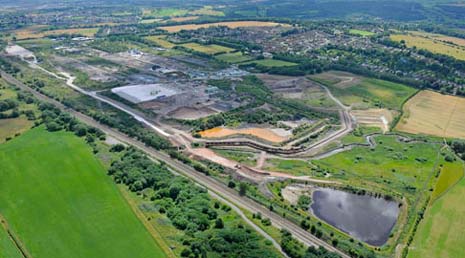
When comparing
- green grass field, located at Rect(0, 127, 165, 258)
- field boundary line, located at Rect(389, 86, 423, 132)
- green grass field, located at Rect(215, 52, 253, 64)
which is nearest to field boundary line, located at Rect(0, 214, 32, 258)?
green grass field, located at Rect(0, 127, 165, 258)

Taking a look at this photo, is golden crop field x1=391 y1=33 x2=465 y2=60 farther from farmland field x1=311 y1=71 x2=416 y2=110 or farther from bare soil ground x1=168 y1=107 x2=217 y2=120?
bare soil ground x1=168 y1=107 x2=217 y2=120

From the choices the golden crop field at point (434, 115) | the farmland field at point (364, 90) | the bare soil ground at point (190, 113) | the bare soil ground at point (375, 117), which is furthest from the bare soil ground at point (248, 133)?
the farmland field at point (364, 90)

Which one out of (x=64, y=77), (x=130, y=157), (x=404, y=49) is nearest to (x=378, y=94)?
(x=404, y=49)

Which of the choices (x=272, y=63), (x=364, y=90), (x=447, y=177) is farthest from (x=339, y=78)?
(x=447, y=177)

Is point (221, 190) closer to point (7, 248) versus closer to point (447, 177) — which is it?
point (7, 248)

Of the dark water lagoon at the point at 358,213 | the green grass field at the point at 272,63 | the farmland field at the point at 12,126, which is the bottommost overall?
the farmland field at the point at 12,126

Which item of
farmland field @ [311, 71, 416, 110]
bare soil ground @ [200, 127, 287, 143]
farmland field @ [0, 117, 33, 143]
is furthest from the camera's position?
farmland field @ [311, 71, 416, 110]

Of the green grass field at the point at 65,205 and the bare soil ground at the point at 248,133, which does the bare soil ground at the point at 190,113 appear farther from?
the green grass field at the point at 65,205
